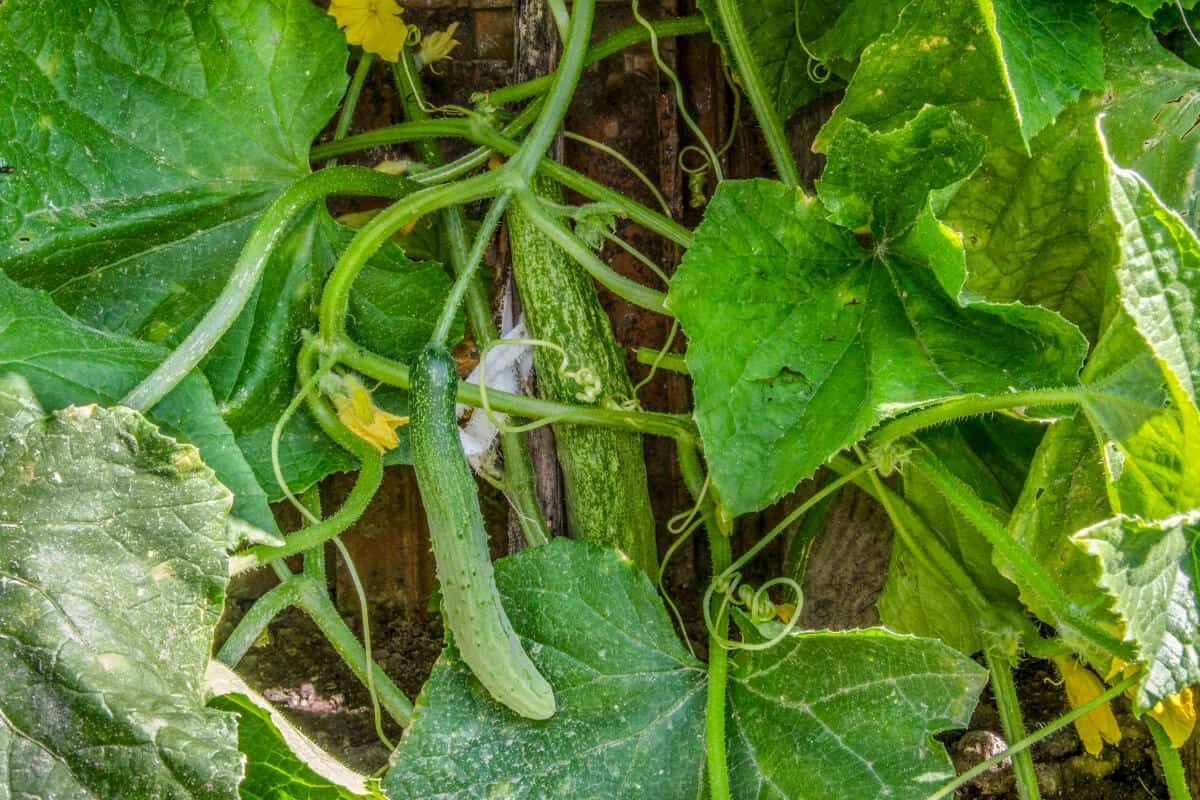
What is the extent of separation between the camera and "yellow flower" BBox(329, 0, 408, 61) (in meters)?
1.45

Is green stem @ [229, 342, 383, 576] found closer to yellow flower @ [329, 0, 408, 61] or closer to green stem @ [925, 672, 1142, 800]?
yellow flower @ [329, 0, 408, 61]

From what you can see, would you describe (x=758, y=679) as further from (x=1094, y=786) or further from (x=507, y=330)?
(x=1094, y=786)

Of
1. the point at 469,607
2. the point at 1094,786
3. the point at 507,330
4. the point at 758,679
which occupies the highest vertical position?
the point at 507,330

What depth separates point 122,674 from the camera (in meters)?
1.02

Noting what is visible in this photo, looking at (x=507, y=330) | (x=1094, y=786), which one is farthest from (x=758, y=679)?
(x=1094, y=786)

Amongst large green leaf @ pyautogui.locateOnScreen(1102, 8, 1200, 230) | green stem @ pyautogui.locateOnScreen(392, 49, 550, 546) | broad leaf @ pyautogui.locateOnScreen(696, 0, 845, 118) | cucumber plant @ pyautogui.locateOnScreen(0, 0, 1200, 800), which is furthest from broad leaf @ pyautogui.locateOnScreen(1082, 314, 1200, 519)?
green stem @ pyautogui.locateOnScreen(392, 49, 550, 546)

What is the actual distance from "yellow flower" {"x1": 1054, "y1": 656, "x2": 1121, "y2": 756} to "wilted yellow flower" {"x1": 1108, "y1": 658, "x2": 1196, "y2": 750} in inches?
5.2

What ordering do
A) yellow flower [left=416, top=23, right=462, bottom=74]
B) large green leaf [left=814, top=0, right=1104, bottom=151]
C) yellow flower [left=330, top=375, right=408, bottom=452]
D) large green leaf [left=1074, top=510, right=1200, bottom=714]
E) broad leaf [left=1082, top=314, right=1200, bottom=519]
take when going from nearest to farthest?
large green leaf [left=1074, top=510, right=1200, bottom=714], broad leaf [left=1082, top=314, right=1200, bottom=519], large green leaf [left=814, top=0, right=1104, bottom=151], yellow flower [left=330, top=375, right=408, bottom=452], yellow flower [left=416, top=23, right=462, bottom=74]

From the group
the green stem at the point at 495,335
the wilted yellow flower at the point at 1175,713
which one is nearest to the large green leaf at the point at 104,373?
the green stem at the point at 495,335

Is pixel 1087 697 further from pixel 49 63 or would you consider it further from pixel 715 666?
pixel 49 63

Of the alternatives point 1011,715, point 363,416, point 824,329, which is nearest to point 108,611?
point 363,416

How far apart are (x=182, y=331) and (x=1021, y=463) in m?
0.96

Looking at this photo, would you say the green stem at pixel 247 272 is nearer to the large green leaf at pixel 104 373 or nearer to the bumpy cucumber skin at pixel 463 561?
the large green leaf at pixel 104 373

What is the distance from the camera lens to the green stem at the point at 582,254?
1366mm
